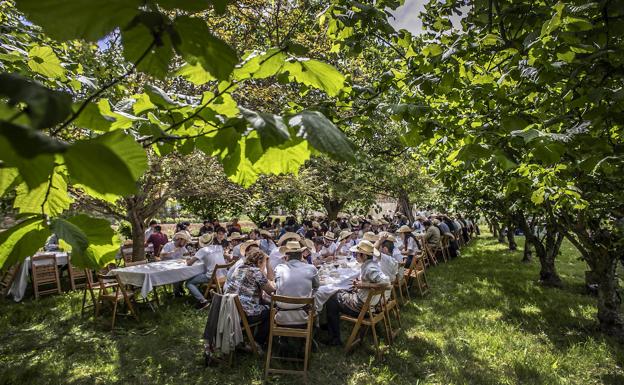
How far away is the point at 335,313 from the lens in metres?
5.99

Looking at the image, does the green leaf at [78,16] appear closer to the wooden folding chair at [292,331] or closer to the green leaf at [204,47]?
the green leaf at [204,47]

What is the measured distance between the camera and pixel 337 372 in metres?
4.92

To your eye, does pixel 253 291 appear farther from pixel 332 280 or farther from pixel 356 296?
pixel 332 280

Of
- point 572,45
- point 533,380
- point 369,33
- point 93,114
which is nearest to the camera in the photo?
point 93,114

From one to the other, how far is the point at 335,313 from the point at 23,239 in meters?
5.57

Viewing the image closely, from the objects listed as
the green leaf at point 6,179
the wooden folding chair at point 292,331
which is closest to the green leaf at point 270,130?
the green leaf at point 6,179

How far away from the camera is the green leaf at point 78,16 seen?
57 centimetres

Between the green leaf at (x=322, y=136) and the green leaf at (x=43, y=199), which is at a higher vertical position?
the green leaf at (x=322, y=136)

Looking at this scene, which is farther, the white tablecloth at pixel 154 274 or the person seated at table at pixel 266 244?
the person seated at table at pixel 266 244

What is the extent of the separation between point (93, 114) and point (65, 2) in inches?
21.5

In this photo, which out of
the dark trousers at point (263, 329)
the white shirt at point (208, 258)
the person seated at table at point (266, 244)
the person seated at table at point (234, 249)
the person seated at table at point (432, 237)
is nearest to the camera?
the dark trousers at point (263, 329)

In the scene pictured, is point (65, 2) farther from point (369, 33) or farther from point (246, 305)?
point (246, 305)

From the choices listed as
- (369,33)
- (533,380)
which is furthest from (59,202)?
(533,380)

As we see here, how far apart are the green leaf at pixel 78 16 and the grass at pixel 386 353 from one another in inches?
193
